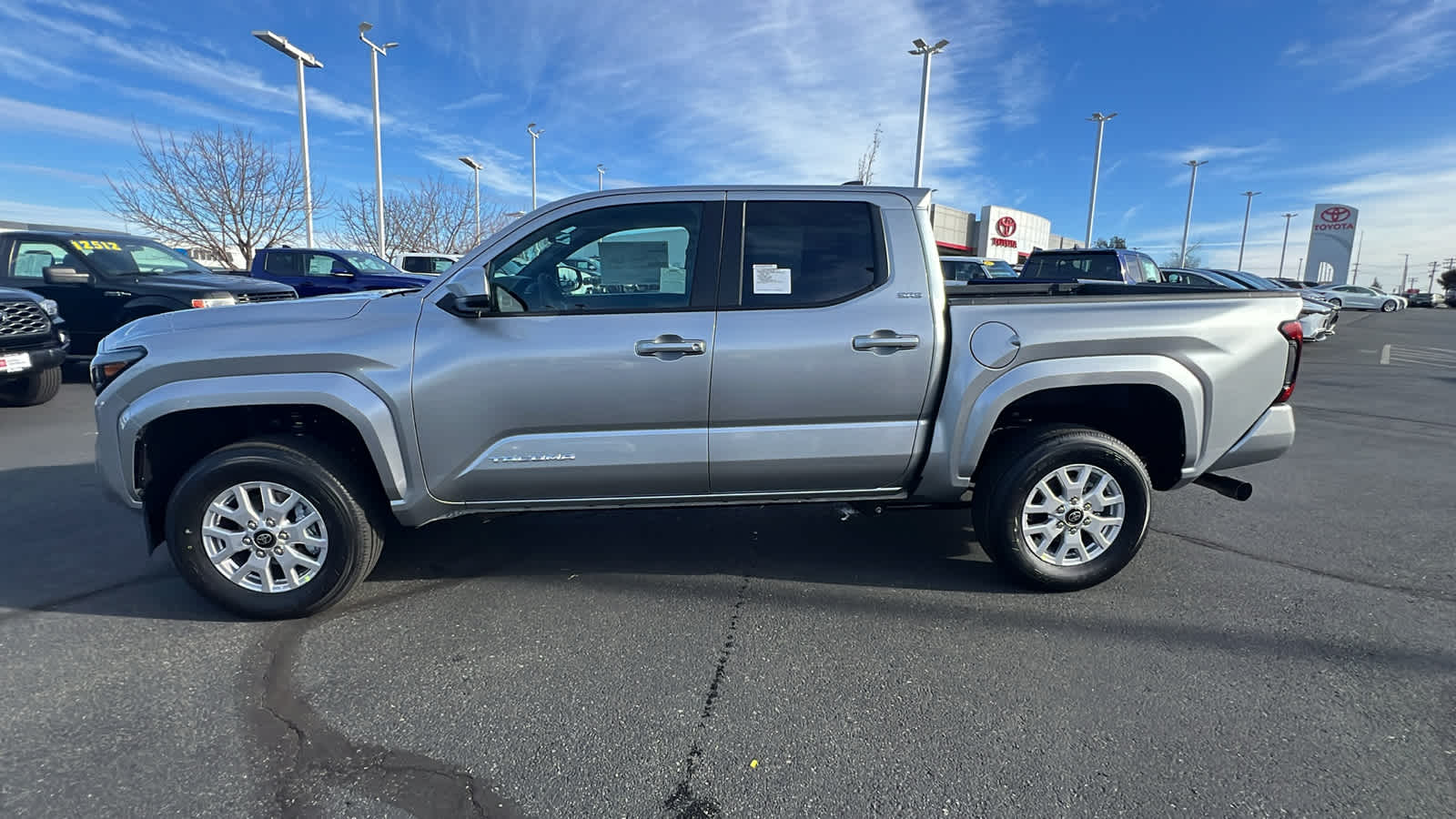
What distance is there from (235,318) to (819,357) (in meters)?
2.54

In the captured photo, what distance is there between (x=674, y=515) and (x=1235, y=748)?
3.09 m

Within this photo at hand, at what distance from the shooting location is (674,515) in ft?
15.8

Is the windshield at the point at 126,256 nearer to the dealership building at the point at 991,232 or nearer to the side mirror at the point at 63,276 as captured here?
the side mirror at the point at 63,276

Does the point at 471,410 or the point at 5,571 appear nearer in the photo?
the point at 471,410

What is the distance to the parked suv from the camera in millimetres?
12297

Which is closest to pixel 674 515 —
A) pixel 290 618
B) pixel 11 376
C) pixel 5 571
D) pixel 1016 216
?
pixel 290 618

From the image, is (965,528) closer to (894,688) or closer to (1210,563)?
(1210,563)

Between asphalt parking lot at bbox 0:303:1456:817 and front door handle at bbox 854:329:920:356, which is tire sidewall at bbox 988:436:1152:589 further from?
front door handle at bbox 854:329:920:356

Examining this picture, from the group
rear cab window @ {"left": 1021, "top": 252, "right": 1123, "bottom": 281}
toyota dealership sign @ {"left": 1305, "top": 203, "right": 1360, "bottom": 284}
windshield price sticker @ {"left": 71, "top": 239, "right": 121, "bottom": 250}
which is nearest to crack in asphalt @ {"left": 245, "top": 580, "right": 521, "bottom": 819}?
windshield price sticker @ {"left": 71, "top": 239, "right": 121, "bottom": 250}

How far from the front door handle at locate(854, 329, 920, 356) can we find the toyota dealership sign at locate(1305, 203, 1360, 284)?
67608 mm

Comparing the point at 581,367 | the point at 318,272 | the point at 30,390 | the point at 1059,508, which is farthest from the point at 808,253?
the point at 318,272

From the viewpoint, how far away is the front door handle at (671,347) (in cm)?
329

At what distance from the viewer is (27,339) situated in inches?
288

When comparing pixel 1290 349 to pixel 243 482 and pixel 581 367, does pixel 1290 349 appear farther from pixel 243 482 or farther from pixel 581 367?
pixel 243 482
